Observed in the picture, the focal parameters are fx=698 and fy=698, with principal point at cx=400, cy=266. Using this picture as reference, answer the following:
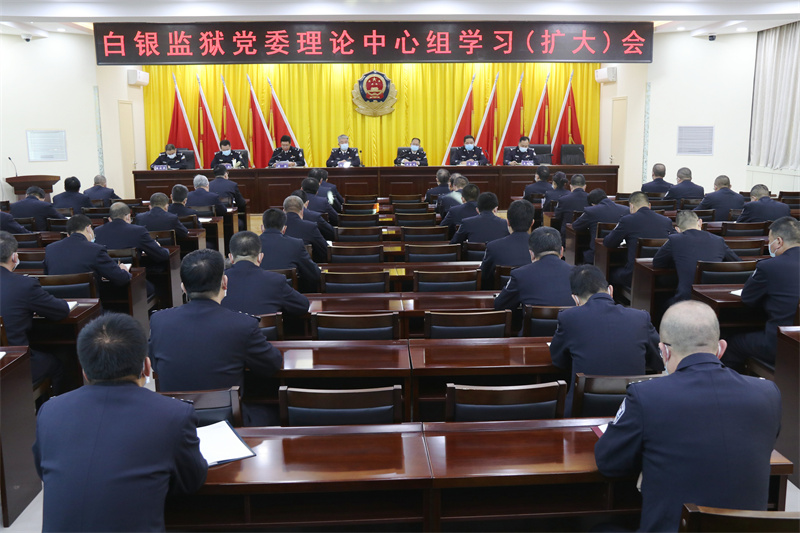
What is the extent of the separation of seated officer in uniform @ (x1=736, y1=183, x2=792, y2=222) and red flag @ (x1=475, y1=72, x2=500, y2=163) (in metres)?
6.81

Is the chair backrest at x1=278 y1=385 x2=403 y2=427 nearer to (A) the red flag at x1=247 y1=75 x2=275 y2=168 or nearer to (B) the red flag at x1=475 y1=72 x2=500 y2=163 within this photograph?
(A) the red flag at x1=247 y1=75 x2=275 y2=168

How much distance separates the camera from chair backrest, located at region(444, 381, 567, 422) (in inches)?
90.0

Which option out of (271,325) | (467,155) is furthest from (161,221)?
(467,155)

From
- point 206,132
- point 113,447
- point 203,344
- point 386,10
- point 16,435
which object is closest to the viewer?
point 113,447

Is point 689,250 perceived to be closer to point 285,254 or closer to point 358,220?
point 285,254

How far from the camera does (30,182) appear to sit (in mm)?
10250

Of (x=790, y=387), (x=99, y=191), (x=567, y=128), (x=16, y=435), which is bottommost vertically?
(x=16, y=435)

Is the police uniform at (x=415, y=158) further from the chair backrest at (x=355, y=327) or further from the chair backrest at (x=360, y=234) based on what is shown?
the chair backrest at (x=355, y=327)

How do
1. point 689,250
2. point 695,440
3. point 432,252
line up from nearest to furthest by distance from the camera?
1. point 695,440
2. point 689,250
3. point 432,252

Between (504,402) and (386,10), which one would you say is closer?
(504,402)

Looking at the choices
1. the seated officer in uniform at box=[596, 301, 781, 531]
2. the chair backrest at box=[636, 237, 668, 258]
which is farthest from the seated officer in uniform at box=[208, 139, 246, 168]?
the seated officer in uniform at box=[596, 301, 781, 531]

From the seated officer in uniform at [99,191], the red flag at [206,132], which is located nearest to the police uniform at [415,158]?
the red flag at [206,132]

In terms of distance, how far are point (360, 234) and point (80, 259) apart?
263cm

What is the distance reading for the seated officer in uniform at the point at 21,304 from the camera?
343 centimetres
